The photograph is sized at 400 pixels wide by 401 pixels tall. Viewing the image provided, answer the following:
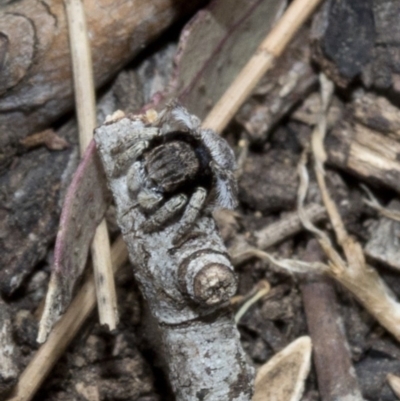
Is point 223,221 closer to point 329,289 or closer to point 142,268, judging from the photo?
point 329,289

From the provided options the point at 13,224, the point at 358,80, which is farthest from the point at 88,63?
the point at 358,80

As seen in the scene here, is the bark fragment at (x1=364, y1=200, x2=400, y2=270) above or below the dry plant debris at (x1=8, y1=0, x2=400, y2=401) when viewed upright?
below

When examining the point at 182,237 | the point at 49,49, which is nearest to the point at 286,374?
the point at 182,237

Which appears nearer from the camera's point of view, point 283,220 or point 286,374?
point 286,374

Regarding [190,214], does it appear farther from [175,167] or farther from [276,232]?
[276,232]

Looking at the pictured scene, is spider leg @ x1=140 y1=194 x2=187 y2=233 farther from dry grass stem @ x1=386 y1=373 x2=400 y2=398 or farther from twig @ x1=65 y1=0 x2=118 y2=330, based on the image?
dry grass stem @ x1=386 y1=373 x2=400 y2=398

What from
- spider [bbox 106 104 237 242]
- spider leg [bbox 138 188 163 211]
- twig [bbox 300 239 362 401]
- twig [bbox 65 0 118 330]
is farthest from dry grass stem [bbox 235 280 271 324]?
twig [bbox 65 0 118 330]
